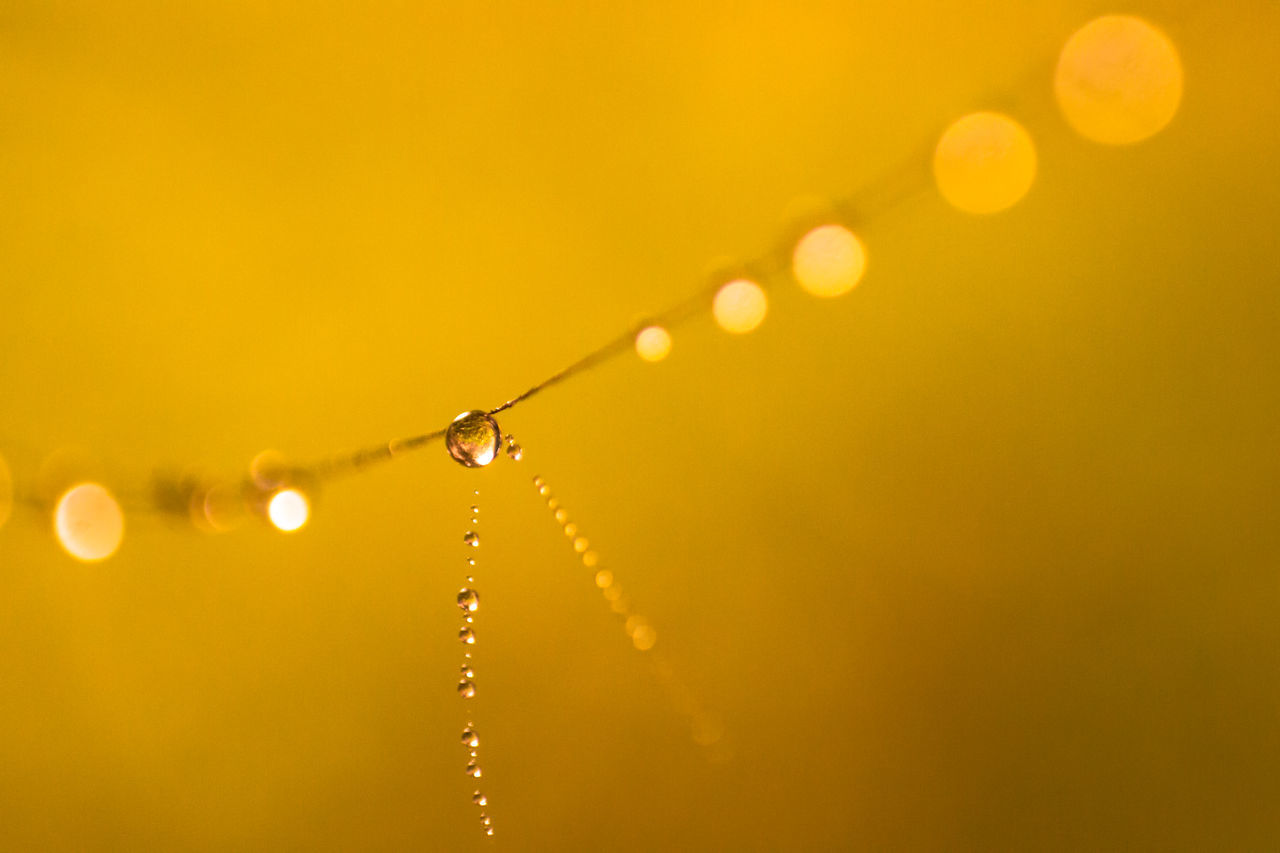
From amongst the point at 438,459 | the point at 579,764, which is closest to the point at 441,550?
the point at 438,459

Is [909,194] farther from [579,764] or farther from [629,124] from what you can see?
[579,764]

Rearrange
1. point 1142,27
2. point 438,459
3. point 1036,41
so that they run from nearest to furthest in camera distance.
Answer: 1. point 1142,27
2. point 1036,41
3. point 438,459

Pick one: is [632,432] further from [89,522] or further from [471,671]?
[89,522]

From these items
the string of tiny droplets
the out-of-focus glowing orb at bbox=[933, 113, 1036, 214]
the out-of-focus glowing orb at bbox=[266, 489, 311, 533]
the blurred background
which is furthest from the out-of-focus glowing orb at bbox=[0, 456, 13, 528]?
the out-of-focus glowing orb at bbox=[933, 113, 1036, 214]

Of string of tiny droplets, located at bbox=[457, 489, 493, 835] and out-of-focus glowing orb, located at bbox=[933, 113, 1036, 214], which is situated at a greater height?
string of tiny droplets, located at bbox=[457, 489, 493, 835]

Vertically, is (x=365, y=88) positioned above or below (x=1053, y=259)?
above

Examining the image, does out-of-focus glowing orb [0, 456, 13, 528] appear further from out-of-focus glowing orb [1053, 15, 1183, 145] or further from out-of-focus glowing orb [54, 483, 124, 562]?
out-of-focus glowing orb [1053, 15, 1183, 145]
